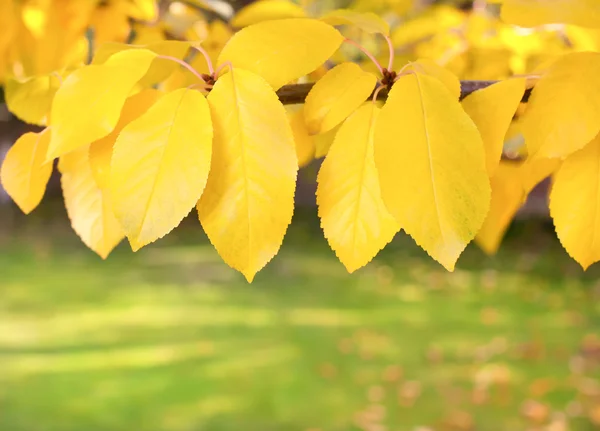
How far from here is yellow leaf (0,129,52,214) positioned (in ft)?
1.82

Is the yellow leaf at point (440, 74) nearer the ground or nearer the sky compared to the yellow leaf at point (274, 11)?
nearer the sky

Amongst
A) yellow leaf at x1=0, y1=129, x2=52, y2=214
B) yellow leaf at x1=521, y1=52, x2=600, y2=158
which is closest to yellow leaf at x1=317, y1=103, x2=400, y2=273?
yellow leaf at x1=521, y1=52, x2=600, y2=158

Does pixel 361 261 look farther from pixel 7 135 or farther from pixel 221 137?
pixel 7 135

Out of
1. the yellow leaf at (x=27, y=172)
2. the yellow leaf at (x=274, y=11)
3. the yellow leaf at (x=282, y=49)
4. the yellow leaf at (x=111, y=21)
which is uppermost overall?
the yellow leaf at (x=282, y=49)

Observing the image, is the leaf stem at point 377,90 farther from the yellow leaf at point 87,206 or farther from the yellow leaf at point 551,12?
the yellow leaf at point 87,206

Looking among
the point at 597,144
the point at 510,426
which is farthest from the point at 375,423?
the point at 597,144

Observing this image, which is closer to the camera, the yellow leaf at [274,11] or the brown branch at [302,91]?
the brown branch at [302,91]

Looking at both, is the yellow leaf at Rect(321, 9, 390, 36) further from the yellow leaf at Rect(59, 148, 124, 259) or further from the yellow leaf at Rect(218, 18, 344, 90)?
the yellow leaf at Rect(59, 148, 124, 259)

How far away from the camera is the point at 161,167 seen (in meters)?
0.43

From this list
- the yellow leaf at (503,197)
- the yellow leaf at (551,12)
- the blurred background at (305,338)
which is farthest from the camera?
the blurred background at (305,338)

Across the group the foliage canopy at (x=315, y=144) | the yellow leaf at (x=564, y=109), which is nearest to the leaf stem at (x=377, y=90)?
the foliage canopy at (x=315, y=144)

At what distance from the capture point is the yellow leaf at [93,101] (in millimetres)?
466

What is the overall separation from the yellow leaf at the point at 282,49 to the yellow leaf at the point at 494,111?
11 centimetres

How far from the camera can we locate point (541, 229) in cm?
678
